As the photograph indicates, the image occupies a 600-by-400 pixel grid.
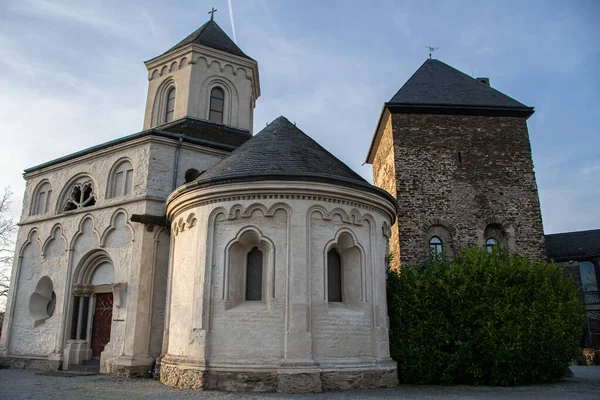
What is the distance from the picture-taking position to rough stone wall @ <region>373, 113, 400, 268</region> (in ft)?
69.8

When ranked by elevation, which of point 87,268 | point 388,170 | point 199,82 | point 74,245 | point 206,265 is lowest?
point 206,265

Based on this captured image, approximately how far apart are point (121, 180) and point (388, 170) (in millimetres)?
12576

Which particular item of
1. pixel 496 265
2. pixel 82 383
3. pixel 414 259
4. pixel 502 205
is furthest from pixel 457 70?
pixel 82 383

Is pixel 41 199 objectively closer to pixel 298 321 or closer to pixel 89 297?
pixel 89 297

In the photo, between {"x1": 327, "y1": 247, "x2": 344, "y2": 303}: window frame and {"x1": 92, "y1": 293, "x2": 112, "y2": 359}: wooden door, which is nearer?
{"x1": 327, "y1": 247, "x2": 344, "y2": 303}: window frame

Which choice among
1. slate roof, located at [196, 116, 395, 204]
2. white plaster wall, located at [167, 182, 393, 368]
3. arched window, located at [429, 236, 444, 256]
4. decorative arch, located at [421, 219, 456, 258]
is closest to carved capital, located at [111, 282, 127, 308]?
white plaster wall, located at [167, 182, 393, 368]

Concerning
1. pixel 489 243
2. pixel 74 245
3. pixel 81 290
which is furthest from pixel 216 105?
pixel 489 243

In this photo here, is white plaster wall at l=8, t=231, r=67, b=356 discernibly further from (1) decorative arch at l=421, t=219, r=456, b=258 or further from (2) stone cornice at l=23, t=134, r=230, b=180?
(1) decorative arch at l=421, t=219, r=456, b=258

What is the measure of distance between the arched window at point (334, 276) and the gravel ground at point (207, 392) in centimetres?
231

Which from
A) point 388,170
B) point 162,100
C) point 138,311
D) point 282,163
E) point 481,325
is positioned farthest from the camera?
point 388,170

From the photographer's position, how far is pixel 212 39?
842 inches

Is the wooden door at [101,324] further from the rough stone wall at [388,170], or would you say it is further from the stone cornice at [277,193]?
the rough stone wall at [388,170]

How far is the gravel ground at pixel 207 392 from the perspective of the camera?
31.3ft

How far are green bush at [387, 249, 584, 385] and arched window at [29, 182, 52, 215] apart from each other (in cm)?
1261
